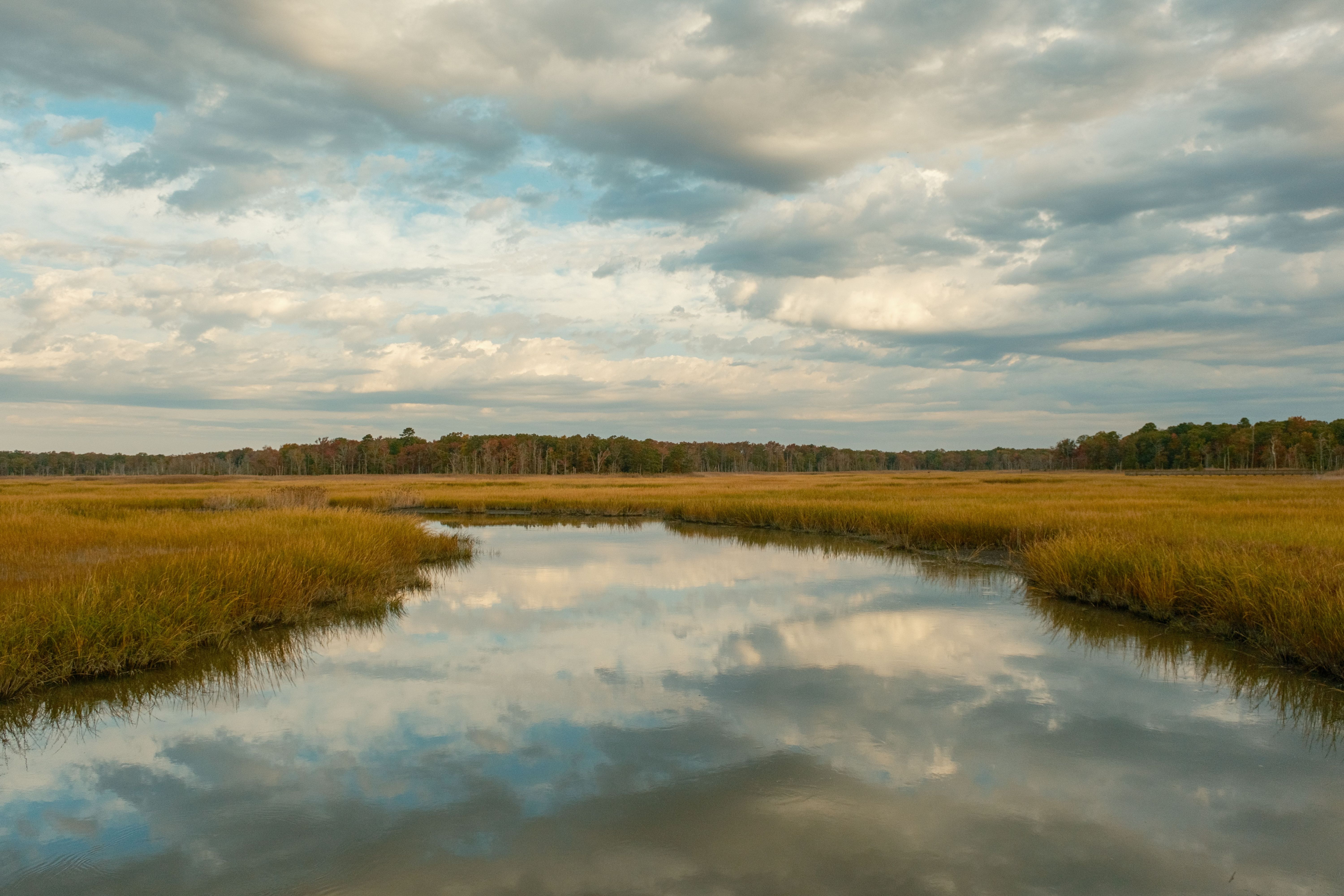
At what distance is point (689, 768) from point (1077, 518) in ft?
60.5

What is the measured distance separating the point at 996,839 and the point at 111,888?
6.15 meters

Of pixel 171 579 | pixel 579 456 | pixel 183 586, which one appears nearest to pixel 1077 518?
pixel 183 586

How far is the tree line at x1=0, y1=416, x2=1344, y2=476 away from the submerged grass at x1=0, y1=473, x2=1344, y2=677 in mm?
70082

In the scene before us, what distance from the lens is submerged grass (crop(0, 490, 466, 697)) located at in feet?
29.3

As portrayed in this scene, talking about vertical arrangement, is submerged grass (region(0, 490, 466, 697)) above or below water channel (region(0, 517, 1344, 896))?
above

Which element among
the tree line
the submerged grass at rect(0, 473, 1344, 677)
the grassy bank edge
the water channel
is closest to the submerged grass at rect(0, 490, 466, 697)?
the grassy bank edge

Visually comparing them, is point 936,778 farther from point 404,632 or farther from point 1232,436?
point 1232,436

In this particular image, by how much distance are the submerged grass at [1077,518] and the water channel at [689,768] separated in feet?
3.13

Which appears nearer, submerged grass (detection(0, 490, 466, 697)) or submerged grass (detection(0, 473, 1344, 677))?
submerged grass (detection(0, 490, 466, 697))

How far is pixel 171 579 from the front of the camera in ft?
37.5

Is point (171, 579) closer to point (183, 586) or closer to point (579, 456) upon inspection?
point (183, 586)

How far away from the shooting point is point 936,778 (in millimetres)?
6574

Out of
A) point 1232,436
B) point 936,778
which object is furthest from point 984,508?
point 1232,436

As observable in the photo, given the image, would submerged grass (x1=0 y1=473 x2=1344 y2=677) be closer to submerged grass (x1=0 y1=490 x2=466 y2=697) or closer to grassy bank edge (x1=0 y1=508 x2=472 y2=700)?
submerged grass (x1=0 y1=490 x2=466 y2=697)
